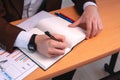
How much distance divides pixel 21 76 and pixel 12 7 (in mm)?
461

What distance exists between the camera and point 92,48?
88cm

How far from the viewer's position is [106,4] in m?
1.20

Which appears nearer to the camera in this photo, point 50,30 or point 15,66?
point 15,66

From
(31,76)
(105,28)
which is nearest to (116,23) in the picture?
(105,28)

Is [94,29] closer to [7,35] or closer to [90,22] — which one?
[90,22]

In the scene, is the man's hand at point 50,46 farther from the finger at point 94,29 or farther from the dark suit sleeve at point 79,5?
the dark suit sleeve at point 79,5

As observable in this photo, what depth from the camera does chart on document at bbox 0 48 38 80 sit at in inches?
29.1

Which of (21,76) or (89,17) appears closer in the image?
(21,76)

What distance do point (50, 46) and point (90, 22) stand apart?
0.87ft

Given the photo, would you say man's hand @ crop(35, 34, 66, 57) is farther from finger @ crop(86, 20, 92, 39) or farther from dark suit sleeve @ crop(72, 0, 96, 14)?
dark suit sleeve @ crop(72, 0, 96, 14)

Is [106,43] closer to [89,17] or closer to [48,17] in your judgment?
[89,17]

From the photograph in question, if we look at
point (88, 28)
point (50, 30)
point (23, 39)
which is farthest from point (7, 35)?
point (88, 28)

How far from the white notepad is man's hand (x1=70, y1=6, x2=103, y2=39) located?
1.2 inches

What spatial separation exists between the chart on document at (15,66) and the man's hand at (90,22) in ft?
0.91
